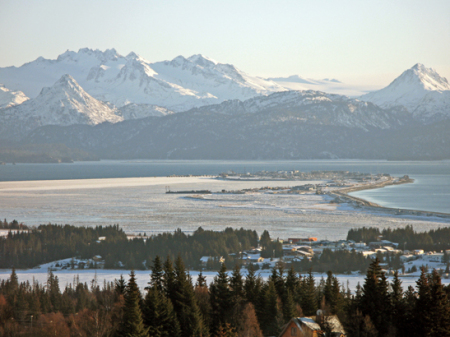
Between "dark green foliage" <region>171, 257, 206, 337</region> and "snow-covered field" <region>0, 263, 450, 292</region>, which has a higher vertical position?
"dark green foliage" <region>171, 257, 206, 337</region>

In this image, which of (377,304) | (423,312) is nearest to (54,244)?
(377,304)

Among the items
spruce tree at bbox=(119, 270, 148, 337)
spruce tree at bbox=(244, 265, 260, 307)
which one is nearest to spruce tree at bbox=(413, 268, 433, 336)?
spruce tree at bbox=(244, 265, 260, 307)

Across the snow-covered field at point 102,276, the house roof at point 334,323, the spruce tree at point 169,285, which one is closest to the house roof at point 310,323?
the house roof at point 334,323

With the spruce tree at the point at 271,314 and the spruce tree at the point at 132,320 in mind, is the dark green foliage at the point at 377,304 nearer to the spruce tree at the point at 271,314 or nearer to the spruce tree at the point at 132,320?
the spruce tree at the point at 271,314

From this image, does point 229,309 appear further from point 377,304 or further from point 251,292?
point 377,304

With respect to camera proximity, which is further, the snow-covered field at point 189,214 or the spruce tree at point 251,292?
the snow-covered field at point 189,214

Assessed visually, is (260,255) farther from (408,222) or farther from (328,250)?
(408,222)

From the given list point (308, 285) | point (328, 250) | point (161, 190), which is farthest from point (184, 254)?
point (161, 190)

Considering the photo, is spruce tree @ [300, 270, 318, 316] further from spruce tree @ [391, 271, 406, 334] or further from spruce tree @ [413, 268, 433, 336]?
spruce tree @ [413, 268, 433, 336]
